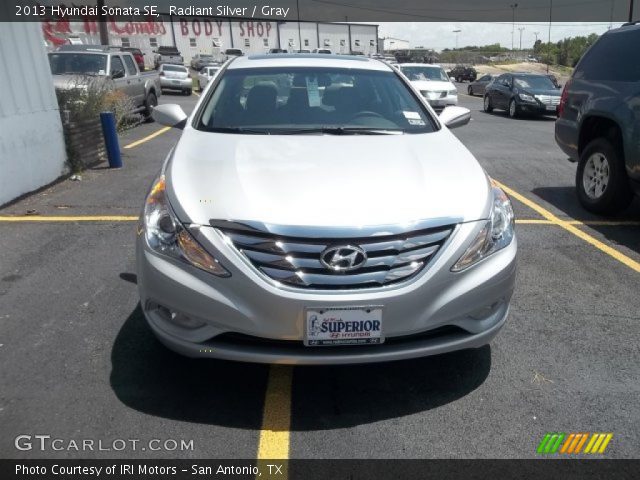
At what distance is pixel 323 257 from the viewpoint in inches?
96.8

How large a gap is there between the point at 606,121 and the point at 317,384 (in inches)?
186

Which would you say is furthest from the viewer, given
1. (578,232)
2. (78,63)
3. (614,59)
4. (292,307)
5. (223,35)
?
(223,35)

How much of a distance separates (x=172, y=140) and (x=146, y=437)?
9.59 meters

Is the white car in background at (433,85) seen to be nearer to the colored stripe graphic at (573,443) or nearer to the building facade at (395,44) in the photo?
the colored stripe graphic at (573,443)

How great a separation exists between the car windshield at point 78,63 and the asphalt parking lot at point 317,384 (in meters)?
8.74

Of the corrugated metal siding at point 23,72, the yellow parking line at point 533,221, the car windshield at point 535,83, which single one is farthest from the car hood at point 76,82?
the car windshield at point 535,83

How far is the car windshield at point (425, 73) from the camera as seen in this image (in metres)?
18.9

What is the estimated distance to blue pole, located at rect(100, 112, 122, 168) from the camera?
825 centimetres

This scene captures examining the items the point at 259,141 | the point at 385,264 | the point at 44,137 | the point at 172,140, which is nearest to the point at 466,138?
the point at 172,140

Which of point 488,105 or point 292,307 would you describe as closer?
point 292,307

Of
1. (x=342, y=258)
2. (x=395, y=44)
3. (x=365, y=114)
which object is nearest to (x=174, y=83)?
(x=365, y=114)

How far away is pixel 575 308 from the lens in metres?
3.88

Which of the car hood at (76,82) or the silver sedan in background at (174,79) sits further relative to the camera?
the silver sedan in background at (174,79)

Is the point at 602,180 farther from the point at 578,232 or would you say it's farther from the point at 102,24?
the point at 102,24
